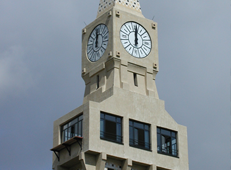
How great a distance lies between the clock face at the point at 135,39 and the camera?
7694 cm

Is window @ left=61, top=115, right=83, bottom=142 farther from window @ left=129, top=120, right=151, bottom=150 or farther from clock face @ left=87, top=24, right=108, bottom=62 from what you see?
clock face @ left=87, top=24, right=108, bottom=62

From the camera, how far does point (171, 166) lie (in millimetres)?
73562

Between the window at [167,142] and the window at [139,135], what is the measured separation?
1.36 m

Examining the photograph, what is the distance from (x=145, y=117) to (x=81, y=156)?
843 centimetres

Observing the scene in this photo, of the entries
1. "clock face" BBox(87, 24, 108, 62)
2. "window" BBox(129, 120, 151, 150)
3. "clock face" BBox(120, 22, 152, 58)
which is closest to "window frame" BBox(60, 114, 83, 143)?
"window" BBox(129, 120, 151, 150)

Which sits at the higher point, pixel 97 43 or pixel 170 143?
pixel 97 43

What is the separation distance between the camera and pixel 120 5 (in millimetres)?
79500

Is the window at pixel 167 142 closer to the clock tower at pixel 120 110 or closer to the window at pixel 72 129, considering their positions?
the clock tower at pixel 120 110

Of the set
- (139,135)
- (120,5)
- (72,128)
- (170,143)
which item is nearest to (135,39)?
(120,5)

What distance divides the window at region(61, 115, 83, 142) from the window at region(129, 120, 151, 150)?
4958 millimetres

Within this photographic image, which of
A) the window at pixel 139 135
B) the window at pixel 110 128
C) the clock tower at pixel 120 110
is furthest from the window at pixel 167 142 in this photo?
the window at pixel 110 128

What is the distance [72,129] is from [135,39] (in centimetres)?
1192

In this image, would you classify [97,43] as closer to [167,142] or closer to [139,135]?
[139,135]

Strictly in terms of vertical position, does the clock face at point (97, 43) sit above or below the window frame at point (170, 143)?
above
